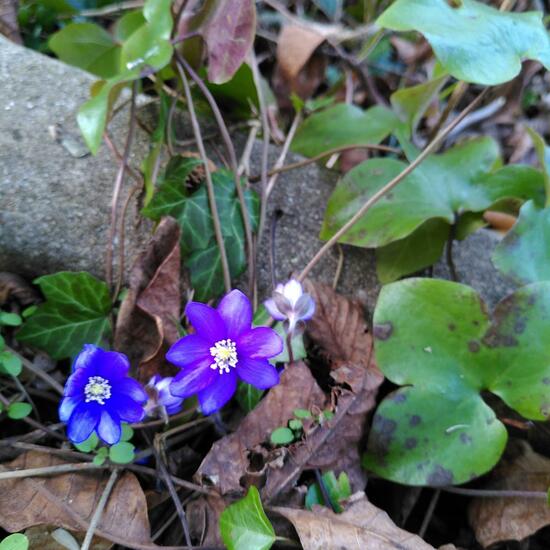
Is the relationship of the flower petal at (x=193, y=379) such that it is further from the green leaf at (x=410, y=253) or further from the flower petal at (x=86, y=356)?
the green leaf at (x=410, y=253)

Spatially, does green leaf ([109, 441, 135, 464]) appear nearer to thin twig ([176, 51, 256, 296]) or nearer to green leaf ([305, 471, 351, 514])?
green leaf ([305, 471, 351, 514])

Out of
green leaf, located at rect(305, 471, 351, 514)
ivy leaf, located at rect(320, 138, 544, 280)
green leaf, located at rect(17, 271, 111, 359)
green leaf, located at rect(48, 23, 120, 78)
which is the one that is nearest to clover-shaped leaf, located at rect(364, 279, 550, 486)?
green leaf, located at rect(305, 471, 351, 514)

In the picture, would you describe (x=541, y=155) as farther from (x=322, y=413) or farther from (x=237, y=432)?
(x=237, y=432)

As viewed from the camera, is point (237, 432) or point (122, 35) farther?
point (122, 35)

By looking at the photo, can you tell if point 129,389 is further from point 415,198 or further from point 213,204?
point 415,198

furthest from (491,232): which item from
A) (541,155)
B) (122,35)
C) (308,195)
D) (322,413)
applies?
(122,35)

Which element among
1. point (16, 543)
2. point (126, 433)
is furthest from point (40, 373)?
point (16, 543)
